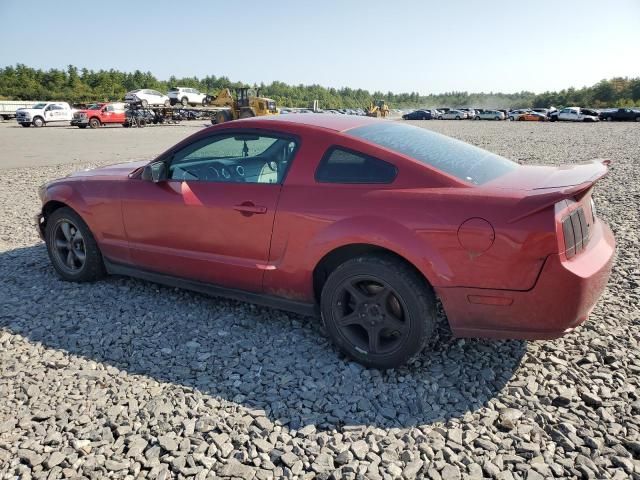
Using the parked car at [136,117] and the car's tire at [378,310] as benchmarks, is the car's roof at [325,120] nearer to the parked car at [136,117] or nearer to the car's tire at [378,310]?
the car's tire at [378,310]

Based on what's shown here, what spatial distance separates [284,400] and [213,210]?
1457 mm

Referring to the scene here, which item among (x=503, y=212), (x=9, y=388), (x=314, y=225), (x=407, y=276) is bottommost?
(x=9, y=388)

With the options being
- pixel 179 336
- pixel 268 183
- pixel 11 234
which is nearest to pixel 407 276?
pixel 268 183

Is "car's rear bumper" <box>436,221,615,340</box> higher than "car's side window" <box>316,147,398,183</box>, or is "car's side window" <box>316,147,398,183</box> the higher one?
"car's side window" <box>316,147,398,183</box>

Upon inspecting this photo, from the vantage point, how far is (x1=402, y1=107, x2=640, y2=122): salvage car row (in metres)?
46.1

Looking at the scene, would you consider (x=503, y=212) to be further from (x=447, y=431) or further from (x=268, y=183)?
(x=268, y=183)

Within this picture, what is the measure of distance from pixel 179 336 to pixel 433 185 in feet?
6.80

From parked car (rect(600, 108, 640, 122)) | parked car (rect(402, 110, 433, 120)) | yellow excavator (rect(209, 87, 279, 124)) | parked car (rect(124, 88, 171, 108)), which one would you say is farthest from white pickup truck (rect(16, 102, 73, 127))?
parked car (rect(600, 108, 640, 122))

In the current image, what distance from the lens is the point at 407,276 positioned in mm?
2830

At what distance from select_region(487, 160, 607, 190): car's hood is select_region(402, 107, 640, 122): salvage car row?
1969 inches

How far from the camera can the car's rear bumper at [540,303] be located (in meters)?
2.52

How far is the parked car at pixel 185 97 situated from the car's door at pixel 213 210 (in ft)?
163

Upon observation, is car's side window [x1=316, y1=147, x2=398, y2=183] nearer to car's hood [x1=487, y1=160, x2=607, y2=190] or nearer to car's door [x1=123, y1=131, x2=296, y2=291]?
car's door [x1=123, y1=131, x2=296, y2=291]

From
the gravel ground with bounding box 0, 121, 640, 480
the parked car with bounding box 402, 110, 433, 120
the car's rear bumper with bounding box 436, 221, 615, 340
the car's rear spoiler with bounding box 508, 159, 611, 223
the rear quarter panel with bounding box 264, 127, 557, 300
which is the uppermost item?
the parked car with bounding box 402, 110, 433, 120
